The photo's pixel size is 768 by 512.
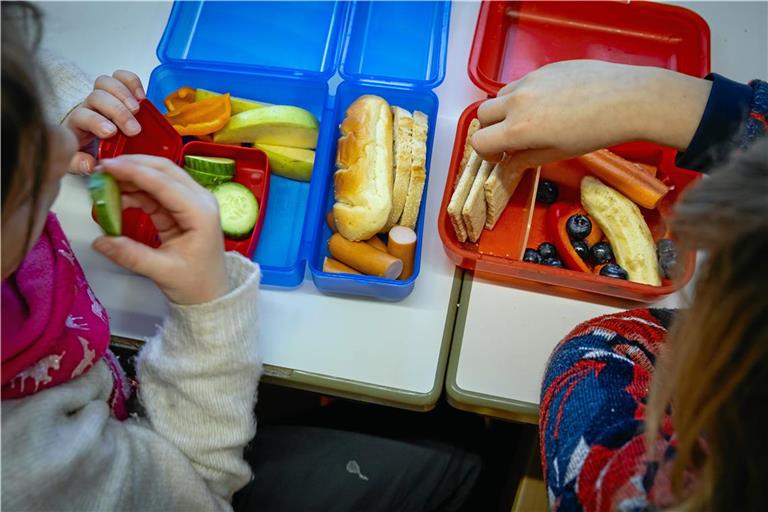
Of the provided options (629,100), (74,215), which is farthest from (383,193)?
(74,215)

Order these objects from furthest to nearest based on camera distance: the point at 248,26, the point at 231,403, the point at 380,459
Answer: the point at 248,26
the point at 380,459
the point at 231,403

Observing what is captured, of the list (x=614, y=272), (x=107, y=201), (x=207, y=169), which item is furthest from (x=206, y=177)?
(x=614, y=272)

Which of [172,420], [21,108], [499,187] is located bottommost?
[172,420]

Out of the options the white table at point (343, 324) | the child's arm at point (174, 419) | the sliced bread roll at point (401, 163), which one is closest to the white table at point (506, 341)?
the white table at point (343, 324)

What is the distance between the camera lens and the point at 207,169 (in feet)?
2.71

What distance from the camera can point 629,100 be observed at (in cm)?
68

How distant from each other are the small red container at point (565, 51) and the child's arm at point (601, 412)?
22 cm

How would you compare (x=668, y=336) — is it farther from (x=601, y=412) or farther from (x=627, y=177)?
(x=627, y=177)

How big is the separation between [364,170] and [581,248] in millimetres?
314

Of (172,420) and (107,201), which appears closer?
(107,201)

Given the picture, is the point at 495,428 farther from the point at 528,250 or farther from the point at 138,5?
the point at 138,5

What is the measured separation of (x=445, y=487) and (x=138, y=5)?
92 cm

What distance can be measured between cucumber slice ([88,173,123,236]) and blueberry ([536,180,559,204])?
565 millimetres

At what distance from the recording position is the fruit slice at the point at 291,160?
0.86 meters
